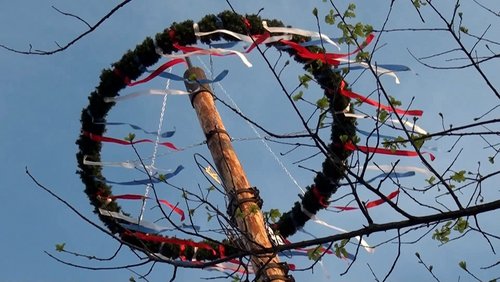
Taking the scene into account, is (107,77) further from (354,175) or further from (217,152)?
(354,175)

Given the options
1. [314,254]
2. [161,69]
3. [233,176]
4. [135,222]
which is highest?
[161,69]

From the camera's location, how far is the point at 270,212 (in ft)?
14.9

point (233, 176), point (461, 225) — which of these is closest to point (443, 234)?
point (461, 225)

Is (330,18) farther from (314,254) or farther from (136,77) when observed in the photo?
(136,77)

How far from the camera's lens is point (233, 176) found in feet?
20.9

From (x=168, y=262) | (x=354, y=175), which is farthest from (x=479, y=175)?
(x=168, y=262)

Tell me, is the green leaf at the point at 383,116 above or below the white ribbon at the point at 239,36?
below

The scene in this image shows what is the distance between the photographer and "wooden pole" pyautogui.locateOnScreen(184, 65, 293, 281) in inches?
214

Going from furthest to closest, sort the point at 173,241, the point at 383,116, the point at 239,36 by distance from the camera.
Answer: the point at 173,241
the point at 239,36
the point at 383,116

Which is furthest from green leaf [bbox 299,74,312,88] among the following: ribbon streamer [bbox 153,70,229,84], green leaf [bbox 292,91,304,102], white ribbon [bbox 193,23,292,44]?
white ribbon [bbox 193,23,292,44]

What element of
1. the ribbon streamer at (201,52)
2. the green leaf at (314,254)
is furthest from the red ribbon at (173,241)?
the green leaf at (314,254)

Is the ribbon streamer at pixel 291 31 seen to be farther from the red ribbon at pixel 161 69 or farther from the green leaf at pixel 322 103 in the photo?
the green leaf at pixel 322 103

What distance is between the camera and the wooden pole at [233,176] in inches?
214

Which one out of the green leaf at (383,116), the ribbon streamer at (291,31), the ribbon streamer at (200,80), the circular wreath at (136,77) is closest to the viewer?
the green leaf at (383,116)
